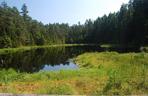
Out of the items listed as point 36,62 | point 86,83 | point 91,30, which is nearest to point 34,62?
point 36,62

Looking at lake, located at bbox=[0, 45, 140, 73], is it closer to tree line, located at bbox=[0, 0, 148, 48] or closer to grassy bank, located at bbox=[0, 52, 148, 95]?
grassy bank, located at bbox=[0, 52, 148, 95]

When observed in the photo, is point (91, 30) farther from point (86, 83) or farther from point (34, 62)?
point (86, 83)

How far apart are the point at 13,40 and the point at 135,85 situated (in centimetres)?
9765

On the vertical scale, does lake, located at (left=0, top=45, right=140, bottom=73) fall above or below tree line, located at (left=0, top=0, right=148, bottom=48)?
below

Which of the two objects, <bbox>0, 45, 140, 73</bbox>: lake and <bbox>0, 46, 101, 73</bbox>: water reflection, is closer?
<bbox>0, 45, 140, 73</bbox>: lake

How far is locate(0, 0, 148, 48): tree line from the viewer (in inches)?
3880

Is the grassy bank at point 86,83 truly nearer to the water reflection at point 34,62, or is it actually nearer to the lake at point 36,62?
the lake at point 36,62

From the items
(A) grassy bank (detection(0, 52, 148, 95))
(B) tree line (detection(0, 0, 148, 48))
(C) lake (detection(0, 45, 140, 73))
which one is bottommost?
(C) lake (detection(0, 45, 140, 73))

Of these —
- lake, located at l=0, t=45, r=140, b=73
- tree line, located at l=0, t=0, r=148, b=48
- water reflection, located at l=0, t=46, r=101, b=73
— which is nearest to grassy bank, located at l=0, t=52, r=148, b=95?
lake, located at l=0, t=45, r=140, b=73

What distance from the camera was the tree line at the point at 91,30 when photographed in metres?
98.6

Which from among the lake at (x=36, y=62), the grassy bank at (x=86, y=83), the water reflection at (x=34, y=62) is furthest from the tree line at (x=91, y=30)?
the grassy bank at (x=86, y=83)

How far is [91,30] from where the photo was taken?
571ft

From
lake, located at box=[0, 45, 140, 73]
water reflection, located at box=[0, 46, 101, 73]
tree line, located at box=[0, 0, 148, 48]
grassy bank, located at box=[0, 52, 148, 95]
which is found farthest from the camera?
tree line, located at box=[0, 0, 148, 48]

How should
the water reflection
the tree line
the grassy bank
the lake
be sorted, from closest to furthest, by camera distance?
the grassy bank, the lake, the water reflection, the tree line
